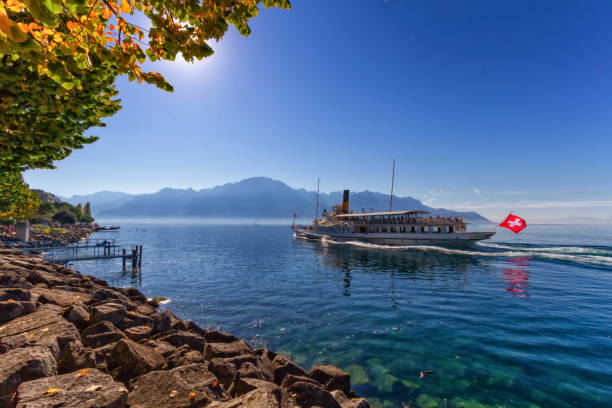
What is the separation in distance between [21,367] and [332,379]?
7.03 m

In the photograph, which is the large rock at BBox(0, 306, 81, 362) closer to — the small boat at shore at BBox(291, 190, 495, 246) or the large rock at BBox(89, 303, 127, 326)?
the large rock at BBox(89, 303, 127, 326)

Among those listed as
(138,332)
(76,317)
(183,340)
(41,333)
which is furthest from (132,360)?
(76,317)

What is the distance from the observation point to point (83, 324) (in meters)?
7.69

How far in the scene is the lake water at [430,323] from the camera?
8586mm

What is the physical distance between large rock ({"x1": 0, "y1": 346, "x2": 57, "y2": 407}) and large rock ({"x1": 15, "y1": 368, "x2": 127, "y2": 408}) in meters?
0.26

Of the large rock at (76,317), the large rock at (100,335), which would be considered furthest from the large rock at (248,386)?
the large rock at (76,317)

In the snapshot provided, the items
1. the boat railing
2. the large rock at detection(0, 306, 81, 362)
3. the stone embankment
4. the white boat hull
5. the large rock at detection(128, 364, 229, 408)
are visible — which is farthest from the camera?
the boat railing

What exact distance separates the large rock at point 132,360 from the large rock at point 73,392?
126cm

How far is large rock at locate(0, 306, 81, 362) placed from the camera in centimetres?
504

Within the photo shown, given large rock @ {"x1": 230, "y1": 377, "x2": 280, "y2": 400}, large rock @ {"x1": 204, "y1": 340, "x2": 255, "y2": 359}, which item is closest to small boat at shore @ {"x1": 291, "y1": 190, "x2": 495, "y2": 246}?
large rock @ {"x1": 204, "y1": 340, "x2": 255, "y2": 359}

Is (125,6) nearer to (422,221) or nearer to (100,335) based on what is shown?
(100,335)

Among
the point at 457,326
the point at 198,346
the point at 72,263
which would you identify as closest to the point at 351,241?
the point at 457,326

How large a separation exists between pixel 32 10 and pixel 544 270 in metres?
41.9

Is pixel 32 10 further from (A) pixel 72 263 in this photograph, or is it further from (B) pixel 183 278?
(A) pixel 72 263
